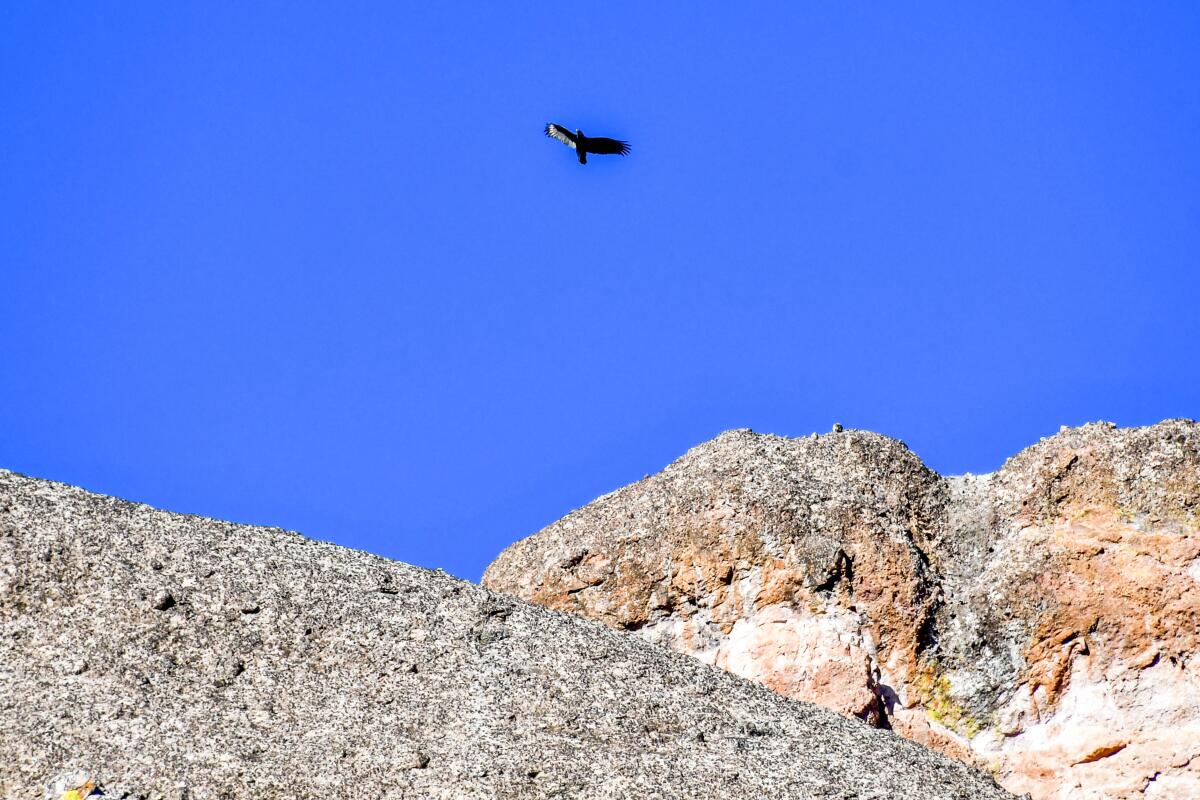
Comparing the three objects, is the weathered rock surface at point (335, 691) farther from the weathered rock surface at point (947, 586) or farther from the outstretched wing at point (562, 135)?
the outstretched wing at point (562, 135)

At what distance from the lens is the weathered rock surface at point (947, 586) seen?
2080cm

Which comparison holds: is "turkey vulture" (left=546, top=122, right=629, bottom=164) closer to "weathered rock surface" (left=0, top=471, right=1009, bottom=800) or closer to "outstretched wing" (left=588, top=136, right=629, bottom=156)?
"outstretched wing" (left=588, top=136, right=629, bottom=156)

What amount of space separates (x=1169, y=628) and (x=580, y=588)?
8252 millimetres

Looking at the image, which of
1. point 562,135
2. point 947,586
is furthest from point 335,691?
point 947,586

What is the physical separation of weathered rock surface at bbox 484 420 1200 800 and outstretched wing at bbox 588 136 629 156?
5.51m

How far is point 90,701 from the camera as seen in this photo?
54.4 ft

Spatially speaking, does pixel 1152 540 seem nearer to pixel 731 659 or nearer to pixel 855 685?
pixel 855 685

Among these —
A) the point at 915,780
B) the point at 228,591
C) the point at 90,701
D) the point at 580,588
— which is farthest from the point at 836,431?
the point at 90,701

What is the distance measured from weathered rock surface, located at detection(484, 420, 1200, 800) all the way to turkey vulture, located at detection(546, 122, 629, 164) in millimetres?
5552

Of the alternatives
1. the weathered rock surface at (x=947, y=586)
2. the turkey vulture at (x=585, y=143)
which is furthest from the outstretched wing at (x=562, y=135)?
the weathered rock surface at (x=947, y=586)

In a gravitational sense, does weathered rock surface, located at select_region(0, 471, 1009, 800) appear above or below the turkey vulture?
below

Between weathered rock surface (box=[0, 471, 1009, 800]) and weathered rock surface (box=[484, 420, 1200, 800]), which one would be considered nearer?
weathered rock surface (box=[0, 471, 1009, 800])

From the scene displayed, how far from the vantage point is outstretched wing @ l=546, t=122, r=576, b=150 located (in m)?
20.4

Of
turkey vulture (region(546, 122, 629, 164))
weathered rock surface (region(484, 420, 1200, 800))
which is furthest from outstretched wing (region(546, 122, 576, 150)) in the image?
weathered rock surface (region(484, 420, 1200, 800))
